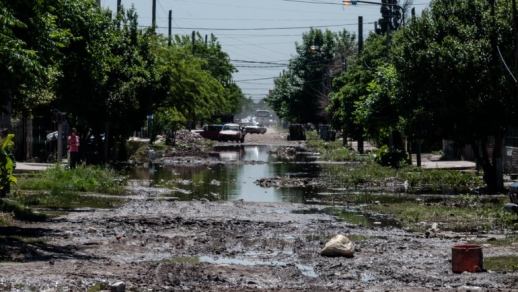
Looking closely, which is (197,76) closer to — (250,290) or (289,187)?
(289,187)

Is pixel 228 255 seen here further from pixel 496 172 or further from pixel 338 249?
pixel 496 172

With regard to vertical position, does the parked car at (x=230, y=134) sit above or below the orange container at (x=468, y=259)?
above

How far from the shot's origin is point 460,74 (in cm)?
3122

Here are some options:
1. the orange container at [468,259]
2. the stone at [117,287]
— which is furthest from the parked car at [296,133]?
the stone at [117,287]

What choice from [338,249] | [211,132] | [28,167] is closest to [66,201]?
[338,249]

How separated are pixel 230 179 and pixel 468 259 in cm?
2568

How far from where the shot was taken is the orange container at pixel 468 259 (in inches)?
586

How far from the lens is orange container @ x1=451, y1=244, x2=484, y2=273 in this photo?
1488 centimetres

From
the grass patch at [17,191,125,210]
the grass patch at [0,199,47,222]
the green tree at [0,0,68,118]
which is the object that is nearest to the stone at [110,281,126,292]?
the green tree at [0,0,68,118]

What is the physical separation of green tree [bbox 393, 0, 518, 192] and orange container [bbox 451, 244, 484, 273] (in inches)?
623

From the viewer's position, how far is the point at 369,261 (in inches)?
640

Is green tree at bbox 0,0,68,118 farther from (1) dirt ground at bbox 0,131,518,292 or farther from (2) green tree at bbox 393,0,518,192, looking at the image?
(2) green tree at bbox 393,0,518,192

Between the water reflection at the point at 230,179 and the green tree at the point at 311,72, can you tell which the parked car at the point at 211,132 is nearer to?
the green tree at the point at 311,72

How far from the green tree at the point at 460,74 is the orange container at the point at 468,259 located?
51.9 ft
